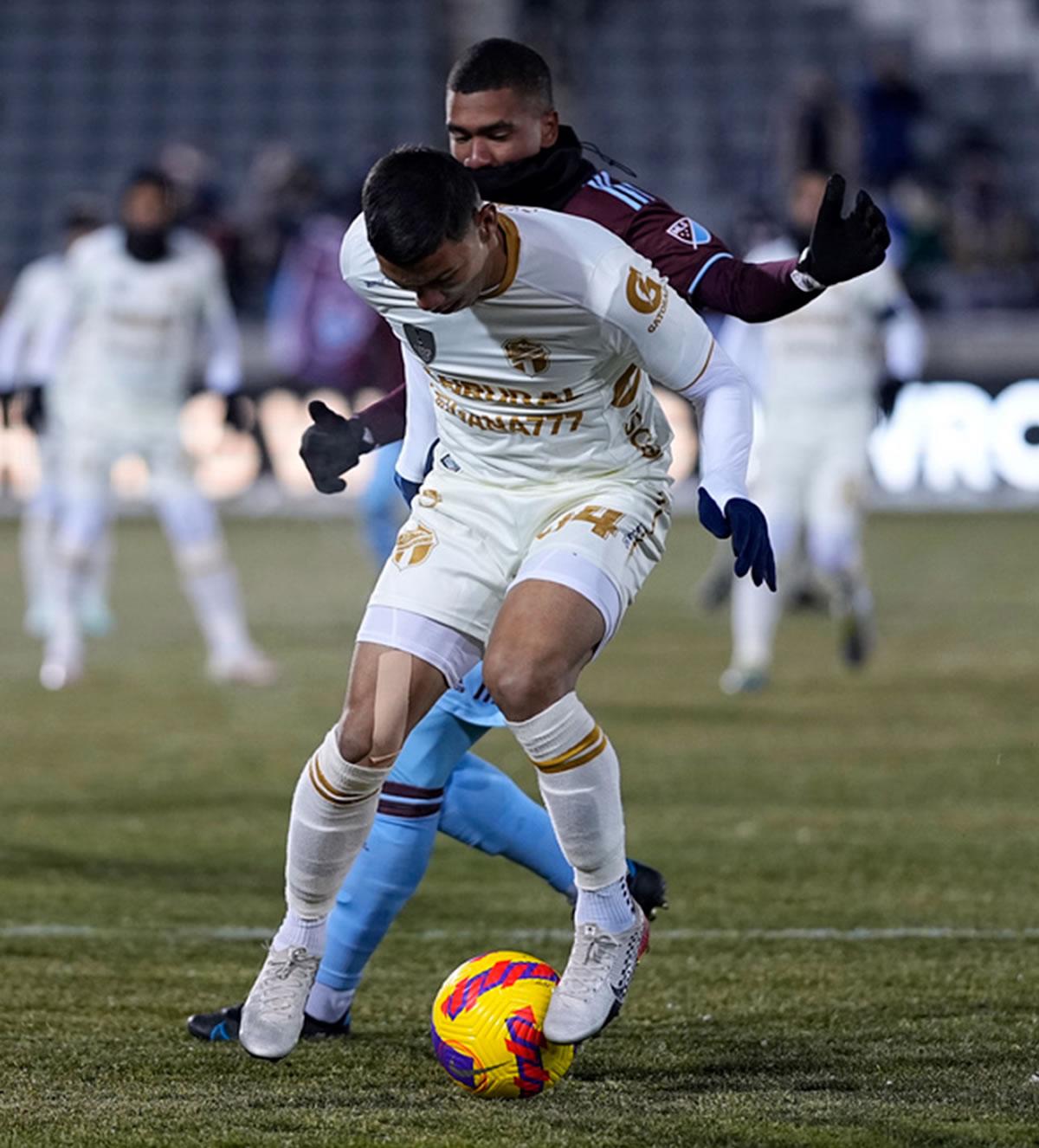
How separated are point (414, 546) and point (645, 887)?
35.2 inches

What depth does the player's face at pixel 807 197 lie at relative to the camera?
10.4 meters

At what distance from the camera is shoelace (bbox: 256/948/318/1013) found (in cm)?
430

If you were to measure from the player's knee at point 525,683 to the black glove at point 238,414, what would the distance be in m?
6.49

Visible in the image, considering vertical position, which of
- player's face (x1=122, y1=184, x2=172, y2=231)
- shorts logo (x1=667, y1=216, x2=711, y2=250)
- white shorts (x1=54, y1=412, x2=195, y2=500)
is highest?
shorts logo (x1=667, y1=216, x2=711, y2=250)

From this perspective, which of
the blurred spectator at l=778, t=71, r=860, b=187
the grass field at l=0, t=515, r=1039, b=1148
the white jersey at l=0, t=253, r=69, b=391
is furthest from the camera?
the blurred spectator at l=778, t=71, r=860, b=187

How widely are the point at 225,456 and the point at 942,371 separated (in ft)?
19.5

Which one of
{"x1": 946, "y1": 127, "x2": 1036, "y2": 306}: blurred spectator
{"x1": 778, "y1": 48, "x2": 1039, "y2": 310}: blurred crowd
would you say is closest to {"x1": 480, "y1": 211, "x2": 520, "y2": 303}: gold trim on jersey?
{"x1": 778, "y1": 48, "x2": 1039, "y2": 310}: blurred crowd

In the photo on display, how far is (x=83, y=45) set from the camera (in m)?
27.3

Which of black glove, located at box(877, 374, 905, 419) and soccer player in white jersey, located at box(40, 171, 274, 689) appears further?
black glove, located at box(877, 374, 905, 419)

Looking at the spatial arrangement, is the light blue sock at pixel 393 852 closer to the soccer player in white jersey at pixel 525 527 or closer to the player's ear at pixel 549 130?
the soccer player in white jersey at pixel 525 527

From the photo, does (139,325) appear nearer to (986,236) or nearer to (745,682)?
(745,682)

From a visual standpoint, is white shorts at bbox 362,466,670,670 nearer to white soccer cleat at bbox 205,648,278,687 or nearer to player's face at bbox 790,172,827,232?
player's face at bbox 790,172,827,232

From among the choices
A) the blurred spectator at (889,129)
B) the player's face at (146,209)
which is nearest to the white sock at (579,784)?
the player's face at (146,209)

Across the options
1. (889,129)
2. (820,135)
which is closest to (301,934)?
(820,135)
